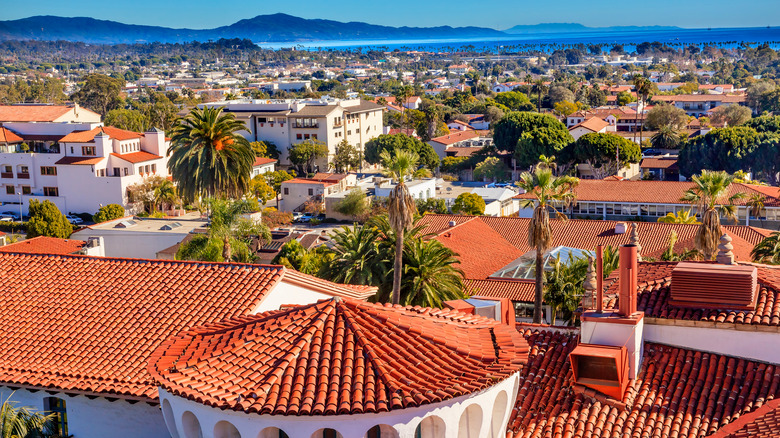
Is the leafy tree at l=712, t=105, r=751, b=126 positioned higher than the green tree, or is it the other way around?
the leafy tree at l=712, t=105, r=751, b=126

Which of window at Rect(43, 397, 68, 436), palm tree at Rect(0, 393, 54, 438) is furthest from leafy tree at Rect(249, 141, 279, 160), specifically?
palm tree at Rect(0, 393, 54, 438)

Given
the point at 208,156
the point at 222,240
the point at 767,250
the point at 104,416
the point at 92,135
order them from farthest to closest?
the point at 92,135
the point at 208,156
the point at 222,240
the point at 767,250
the point at 104,416

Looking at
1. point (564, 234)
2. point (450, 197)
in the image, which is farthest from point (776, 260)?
point (450, 197)

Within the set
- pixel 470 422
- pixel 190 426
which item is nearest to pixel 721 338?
pixel 470 422

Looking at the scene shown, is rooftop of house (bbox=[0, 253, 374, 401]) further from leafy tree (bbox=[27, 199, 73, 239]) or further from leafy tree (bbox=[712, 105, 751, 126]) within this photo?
leafy tree (bbox=[712, 105, 751, 126])

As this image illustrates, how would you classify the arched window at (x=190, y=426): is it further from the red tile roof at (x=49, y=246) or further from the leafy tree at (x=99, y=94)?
the leafy tree at (x=99, y=94)

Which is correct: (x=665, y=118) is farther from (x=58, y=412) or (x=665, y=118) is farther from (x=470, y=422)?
(x=470, y=422)
